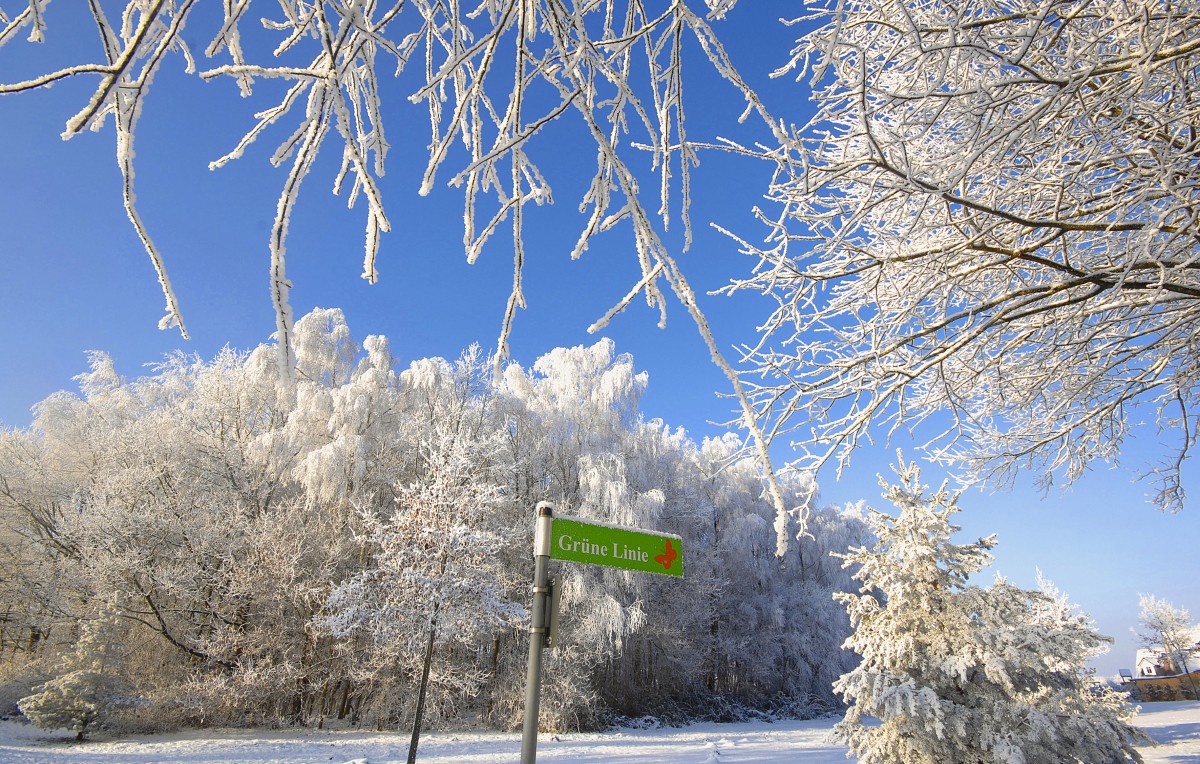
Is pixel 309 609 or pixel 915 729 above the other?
pixel 309 609

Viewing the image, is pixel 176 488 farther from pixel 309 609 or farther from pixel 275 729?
pixel 275 729

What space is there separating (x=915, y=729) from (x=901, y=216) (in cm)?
536

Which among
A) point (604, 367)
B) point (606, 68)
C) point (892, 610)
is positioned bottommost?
point (892, 610)

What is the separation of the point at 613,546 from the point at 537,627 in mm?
560

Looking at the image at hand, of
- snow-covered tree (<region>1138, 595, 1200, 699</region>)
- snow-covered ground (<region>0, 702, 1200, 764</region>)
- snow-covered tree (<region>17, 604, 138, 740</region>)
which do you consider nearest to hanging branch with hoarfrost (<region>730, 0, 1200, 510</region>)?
snow-covered ground (<region>0, 702, 1200, 764</region>)

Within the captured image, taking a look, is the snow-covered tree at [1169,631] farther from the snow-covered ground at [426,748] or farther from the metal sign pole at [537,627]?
the metal sign pole at [537,627]

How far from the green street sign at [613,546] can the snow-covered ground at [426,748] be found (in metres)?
6.91

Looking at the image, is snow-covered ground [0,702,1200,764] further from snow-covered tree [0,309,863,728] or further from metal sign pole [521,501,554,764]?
metal sign pole [521,501,554,764]

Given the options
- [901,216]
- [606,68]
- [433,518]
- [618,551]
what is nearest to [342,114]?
[606,68]

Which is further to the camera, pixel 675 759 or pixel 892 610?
pixel 675 759

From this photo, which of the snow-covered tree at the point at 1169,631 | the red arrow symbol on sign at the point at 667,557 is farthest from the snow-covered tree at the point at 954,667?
the snow-covered tree at the point at 1169,631

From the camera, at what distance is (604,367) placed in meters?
17.9

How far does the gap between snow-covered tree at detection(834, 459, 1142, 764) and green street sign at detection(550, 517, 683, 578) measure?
425 cm

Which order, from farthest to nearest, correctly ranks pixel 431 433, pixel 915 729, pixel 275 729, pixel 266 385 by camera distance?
pixel 266 385, pixel 431 433, pixel 275 729, pixel 915 729
